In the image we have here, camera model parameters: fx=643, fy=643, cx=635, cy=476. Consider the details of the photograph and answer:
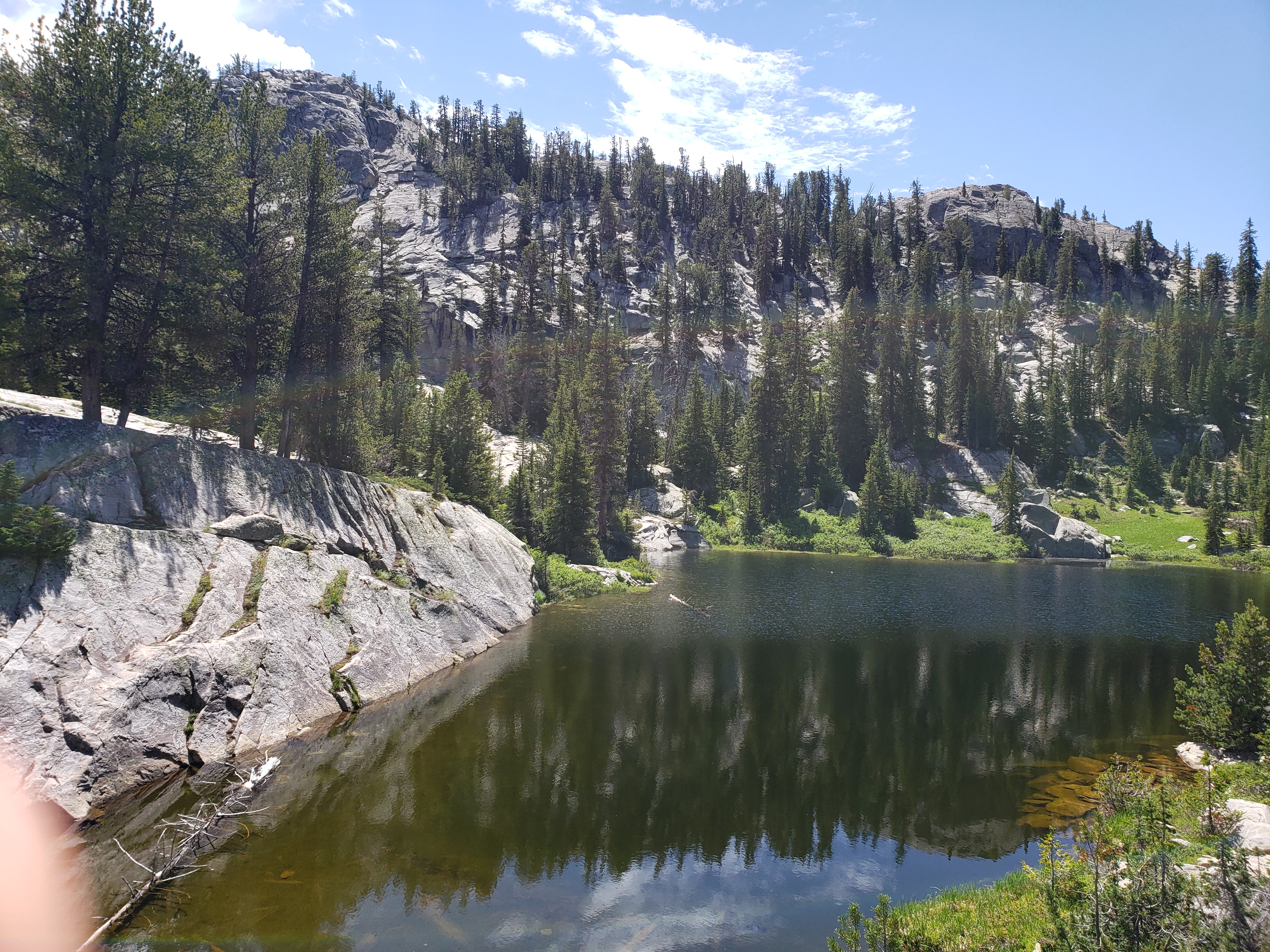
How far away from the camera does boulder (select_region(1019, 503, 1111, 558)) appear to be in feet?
219

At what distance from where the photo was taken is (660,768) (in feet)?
58.2

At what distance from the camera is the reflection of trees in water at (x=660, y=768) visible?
515 inches

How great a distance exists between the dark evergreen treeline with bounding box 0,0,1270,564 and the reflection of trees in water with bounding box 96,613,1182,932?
17.3 meters

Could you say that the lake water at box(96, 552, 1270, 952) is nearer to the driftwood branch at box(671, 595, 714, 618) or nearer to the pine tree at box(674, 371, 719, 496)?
the driftwood branch at box(671, 595, 714, 618)

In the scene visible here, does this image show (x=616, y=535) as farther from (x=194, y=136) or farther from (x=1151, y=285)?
(x=1151, y=285)

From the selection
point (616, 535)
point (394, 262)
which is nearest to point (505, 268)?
point (394, 262)

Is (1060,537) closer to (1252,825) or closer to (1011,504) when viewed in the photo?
(1011,504)

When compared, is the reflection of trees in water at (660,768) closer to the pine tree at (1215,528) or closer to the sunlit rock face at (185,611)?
the sunlit rock face at (185,611)

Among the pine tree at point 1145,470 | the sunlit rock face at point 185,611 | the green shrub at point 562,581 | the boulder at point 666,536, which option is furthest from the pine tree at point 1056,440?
the sunlit rock face at point 185,611

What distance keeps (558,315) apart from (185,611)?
107652 millimetres

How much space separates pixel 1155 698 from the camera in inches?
945

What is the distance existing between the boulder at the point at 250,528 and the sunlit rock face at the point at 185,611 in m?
0.06

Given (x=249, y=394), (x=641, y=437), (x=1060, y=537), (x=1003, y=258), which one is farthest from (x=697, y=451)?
(x=1003, y=258)

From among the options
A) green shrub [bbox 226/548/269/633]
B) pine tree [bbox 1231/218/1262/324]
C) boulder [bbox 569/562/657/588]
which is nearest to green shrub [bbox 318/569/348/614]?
green shrub [bbox 226/548/269/633]
